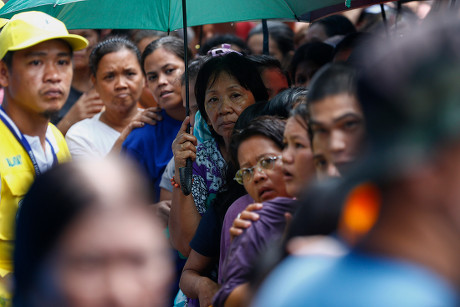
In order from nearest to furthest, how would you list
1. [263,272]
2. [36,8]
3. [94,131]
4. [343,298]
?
1. [343,298]
2. [263,272]
3. [36,8]
4. [94,131]

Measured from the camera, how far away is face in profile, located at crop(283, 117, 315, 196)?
5.95 feet

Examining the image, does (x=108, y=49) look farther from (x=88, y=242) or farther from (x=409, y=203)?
(x=409, y=203)

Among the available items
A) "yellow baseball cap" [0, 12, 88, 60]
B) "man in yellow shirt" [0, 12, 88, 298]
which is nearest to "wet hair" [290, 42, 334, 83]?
"man in yellow shirt" [0, 12, 88, 298]

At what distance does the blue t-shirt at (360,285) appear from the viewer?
0.77 metres

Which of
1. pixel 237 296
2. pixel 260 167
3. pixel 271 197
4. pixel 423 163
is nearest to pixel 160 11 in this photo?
pixel 260 167

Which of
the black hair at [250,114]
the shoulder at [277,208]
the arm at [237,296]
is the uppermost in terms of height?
the black hair at [250,114]

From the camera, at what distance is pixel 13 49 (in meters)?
3.00

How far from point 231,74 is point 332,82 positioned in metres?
1.76

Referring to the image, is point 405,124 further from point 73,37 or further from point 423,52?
point 73,37

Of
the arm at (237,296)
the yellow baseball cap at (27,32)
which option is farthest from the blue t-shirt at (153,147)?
the arm at (237,296)

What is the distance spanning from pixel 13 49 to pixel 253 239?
1.81 m

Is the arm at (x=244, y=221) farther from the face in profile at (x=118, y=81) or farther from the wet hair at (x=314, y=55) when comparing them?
the face in profile at (x=118, y=81)

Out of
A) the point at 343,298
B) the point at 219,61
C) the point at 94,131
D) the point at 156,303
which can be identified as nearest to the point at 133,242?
the point at 156,303

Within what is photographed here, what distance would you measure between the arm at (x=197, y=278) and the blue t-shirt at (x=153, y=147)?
1024 mm
